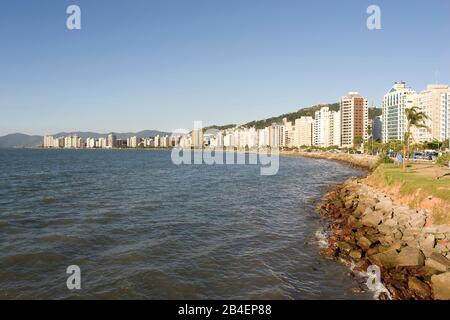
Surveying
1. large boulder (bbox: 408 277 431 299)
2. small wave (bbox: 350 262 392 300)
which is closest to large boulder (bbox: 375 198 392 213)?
small wave (bbox: 350 262 392 300)

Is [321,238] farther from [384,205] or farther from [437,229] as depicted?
[384,205]

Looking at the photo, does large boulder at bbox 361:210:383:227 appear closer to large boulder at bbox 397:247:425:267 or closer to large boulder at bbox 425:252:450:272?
large boulder at bbox 397:247:425:267

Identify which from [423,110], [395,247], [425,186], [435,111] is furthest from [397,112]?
[395,247]

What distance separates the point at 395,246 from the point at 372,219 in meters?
6.91

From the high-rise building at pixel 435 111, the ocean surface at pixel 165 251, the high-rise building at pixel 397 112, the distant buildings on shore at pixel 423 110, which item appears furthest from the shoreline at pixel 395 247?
the high-rise building at pixel 397 112

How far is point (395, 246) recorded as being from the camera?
65.6ft

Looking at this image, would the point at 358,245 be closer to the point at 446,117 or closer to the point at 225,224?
the point at 225,224

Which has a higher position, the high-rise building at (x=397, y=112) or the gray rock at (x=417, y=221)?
the high-rise building at (x=397, y=112)

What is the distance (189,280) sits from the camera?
55.2ft

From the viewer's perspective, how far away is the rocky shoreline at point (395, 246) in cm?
Result: 1570

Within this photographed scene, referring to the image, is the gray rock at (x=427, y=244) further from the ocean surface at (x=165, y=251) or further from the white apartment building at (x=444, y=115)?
the white apartment building at (x=444, y=115)

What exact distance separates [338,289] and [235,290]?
4.60 meters

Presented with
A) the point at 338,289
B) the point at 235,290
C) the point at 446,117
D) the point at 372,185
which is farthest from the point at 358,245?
the point at 446,117

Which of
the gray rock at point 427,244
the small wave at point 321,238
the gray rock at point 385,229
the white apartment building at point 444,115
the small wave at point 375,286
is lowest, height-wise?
the small wave at point 375,286
